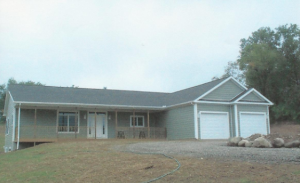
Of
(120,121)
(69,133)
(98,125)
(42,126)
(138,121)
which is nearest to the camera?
(42,126)

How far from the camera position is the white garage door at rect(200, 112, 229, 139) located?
22.1 metres

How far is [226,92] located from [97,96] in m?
9.77

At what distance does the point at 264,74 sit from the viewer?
142ft

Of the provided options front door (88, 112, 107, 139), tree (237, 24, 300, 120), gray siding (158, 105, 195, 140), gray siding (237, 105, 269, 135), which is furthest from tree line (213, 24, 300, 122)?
front door (88, 112, 107, 139)

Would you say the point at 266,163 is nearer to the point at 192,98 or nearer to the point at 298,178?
the point at 298,178

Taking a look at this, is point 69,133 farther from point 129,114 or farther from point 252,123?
point 252,123

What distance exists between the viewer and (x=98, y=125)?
24422 millimetres

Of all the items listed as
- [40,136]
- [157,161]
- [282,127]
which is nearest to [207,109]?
[40,136]

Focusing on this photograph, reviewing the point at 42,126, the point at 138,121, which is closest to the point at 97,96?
the point at 138,121

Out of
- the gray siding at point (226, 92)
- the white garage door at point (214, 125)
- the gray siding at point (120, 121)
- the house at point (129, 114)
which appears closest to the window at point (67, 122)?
the house at point (129, 114)

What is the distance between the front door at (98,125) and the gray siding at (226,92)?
782 cm

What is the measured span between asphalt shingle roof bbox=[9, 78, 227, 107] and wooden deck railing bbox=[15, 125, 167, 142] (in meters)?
1.83

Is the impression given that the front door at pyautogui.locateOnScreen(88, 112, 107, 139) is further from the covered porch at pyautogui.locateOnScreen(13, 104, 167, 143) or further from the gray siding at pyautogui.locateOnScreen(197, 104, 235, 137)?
the gray siding at pyautogui.locateOnScreen(197, 104, 235, 137)

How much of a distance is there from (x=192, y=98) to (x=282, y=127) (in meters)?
22.8
